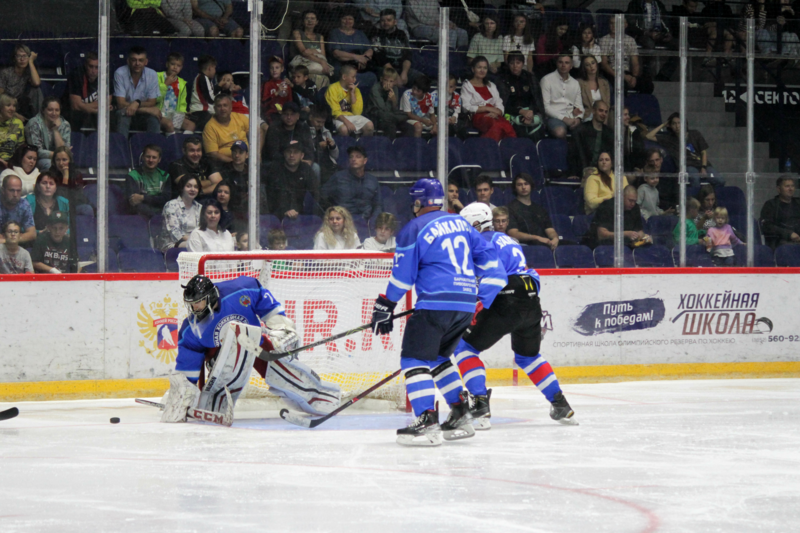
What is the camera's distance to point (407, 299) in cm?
561

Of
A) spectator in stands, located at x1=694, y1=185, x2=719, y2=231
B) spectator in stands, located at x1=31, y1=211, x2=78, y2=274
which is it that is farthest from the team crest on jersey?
spectator in stands, located at x1=694, y1=185, x2=719, y2=231

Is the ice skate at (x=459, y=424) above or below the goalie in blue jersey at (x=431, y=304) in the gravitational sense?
below

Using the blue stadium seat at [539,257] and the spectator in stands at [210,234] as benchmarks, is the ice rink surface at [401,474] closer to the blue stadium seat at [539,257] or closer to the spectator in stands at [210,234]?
the spectator in stands at [210,234]

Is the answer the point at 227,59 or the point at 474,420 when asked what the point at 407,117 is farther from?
the point at 474,420

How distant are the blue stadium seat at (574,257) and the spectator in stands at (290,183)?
6.03ft

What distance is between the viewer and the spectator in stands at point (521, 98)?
736 centimetres

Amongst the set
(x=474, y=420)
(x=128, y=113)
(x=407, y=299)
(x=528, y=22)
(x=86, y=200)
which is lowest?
(x=474, y=420)

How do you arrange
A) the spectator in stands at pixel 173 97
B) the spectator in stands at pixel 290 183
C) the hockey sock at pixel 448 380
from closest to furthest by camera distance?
the hockey sock at pixel 448 380 → the spectator in stands at pixel 173 97 → the spectator in stands at pixel 290 183

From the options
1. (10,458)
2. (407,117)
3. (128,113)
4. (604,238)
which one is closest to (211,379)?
(10,458)

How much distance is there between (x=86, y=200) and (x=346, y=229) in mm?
1716

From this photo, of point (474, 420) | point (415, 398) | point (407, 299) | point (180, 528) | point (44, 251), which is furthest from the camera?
point (44, 251)

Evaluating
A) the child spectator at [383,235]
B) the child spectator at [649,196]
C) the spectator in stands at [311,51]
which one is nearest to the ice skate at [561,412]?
the child spectator at [383,235]

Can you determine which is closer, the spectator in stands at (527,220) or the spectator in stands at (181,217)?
the spectator in stands at (181,217)

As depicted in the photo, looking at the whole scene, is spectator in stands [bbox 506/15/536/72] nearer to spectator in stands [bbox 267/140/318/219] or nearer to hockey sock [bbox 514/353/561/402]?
spectator in stands [bbox 267/140/318/219]
